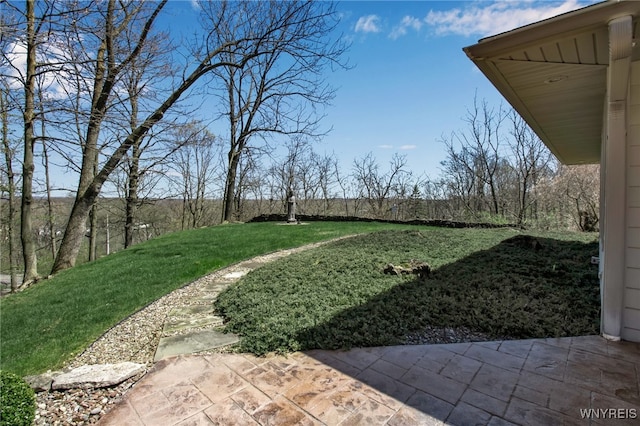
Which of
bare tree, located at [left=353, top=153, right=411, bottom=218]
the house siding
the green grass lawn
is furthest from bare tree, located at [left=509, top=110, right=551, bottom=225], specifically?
the house siding

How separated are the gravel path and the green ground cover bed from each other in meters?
0.22

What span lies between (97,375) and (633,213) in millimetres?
3902

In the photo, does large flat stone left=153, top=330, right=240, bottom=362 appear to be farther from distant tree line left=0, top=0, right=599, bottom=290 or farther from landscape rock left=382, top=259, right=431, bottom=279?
distant tree line left=0, top=0, right=599, bottom=290

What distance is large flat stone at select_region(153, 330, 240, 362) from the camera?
244 cm

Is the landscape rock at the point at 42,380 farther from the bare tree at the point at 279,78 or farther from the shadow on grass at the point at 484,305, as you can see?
the bare tree at the point at 279,78

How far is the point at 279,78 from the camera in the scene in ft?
43.3

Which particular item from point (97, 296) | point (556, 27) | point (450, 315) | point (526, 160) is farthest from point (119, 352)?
point (526, 160)

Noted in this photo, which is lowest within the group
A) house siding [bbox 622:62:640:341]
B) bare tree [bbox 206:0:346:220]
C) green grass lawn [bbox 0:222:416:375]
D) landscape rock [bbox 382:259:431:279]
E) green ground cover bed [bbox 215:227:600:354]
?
green grass lawn [bbox 0:222:416:375]

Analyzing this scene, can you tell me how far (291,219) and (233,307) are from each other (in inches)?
320

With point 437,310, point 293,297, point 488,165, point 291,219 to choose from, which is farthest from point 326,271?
point 488,165

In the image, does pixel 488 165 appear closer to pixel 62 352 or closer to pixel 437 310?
pixel 437 310

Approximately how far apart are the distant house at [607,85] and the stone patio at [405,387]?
19.6 inches

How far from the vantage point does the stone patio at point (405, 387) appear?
Answer: 5.27 ft

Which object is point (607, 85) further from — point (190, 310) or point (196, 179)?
point (196, 179)
